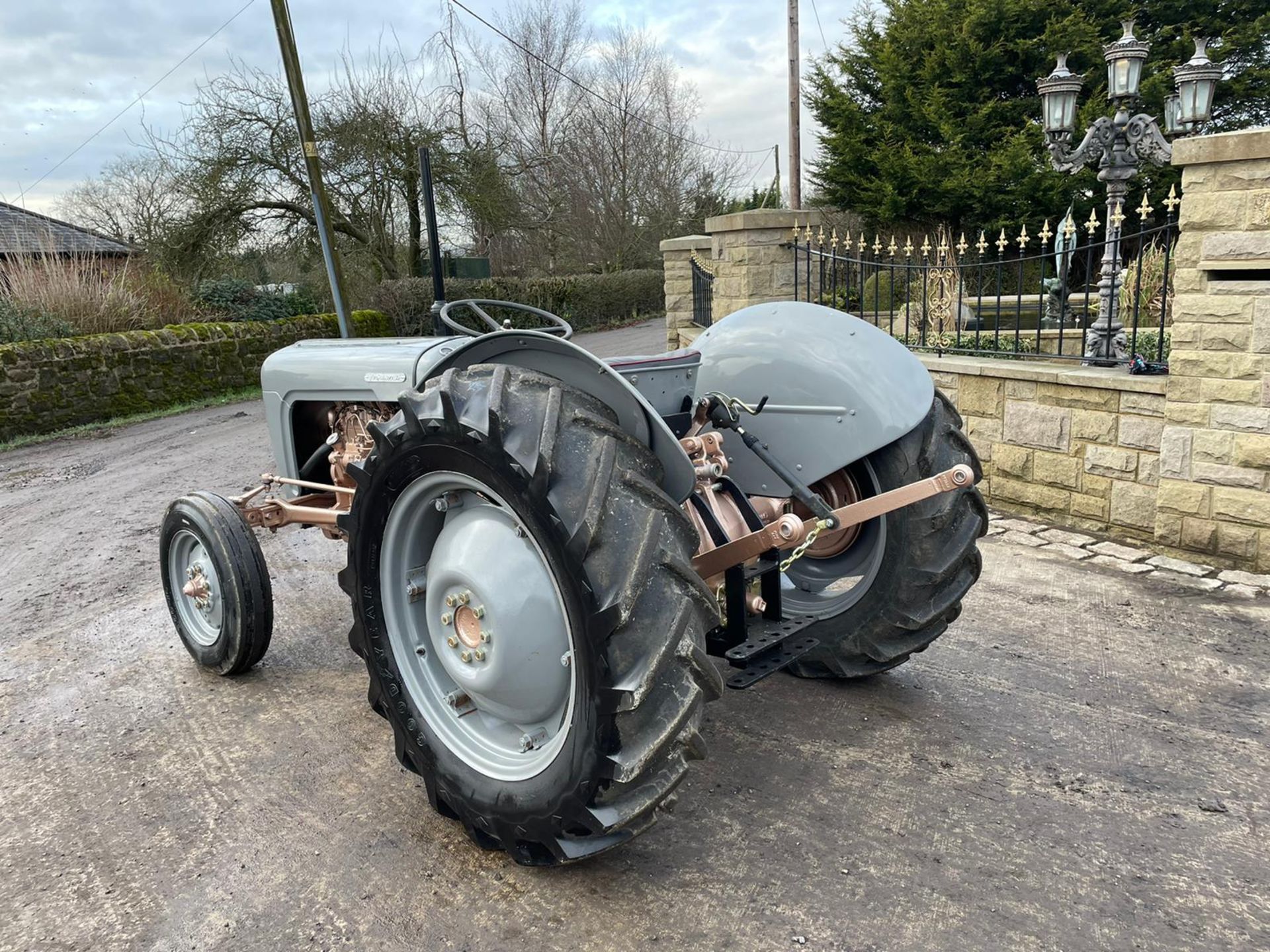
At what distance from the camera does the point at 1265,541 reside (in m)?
4.25

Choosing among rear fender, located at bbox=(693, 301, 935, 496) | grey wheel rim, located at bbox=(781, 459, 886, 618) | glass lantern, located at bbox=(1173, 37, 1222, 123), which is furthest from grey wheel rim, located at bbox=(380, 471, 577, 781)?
glass lantern, located at bbox=(1173, 37, 1222, 123)

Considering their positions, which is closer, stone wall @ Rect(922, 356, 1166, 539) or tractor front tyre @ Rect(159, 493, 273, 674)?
tractor front tyre @ Rect(159, 493, 273, 674)

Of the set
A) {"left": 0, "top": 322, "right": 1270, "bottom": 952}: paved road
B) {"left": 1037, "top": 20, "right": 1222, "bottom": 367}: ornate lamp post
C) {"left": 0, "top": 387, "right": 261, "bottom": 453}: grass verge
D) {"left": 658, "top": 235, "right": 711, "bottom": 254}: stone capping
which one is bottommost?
{"left": 0, "top": 322, "right": 1270, "bottom": 952}: paved road

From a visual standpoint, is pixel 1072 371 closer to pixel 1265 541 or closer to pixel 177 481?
pixel 1265 541

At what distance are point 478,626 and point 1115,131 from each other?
651cm

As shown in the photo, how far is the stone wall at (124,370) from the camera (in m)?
10.4

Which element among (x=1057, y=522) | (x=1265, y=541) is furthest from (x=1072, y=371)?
(x=1265, y=541)

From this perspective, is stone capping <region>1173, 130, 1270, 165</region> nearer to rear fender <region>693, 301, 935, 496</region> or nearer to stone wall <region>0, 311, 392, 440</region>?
rear fender <region>693, 301, 935, 496</region>

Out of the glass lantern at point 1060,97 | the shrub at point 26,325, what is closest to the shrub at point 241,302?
the shrub at point 26,325

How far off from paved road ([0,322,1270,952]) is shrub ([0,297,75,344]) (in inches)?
Result: 344

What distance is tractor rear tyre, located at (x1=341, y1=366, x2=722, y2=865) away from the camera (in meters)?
1.89

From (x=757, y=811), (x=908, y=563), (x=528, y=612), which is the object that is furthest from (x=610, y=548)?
(x=908, y=563)

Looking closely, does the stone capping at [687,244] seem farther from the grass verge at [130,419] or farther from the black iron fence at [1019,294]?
the grass verge at [130,419]

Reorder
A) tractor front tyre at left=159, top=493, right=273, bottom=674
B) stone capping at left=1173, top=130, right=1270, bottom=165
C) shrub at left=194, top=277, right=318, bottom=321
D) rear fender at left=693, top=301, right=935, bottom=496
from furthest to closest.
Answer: shrub at left=194, top=277, right=318, bottom=321 → stone capping at left=1173, top=130, right=1270, bottom=165 → tractor front tyre at left=159, top=493, right=273, bottom=674 → rear fender at left=693, top=301, right=935, bottom=496
